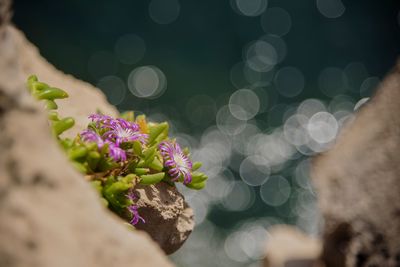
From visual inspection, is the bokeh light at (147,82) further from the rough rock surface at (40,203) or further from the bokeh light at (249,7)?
the rough rock surface at (40,203)

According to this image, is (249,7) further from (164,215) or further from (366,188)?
(164,215)

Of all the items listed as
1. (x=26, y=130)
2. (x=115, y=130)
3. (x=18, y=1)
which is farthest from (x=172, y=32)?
(x=26, y=130)

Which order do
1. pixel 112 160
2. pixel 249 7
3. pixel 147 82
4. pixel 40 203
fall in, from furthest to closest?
pixel 249 7 → pixel 147 82 → pixel 112 160 → pixel 40 203

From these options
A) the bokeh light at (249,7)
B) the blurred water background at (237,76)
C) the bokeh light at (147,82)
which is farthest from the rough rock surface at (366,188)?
the bokeh light at (249,7)

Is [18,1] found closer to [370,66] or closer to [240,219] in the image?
[240,219]

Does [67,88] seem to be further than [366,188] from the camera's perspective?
Yes

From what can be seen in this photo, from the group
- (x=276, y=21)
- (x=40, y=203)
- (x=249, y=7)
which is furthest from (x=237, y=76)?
(x=40, y=203)
